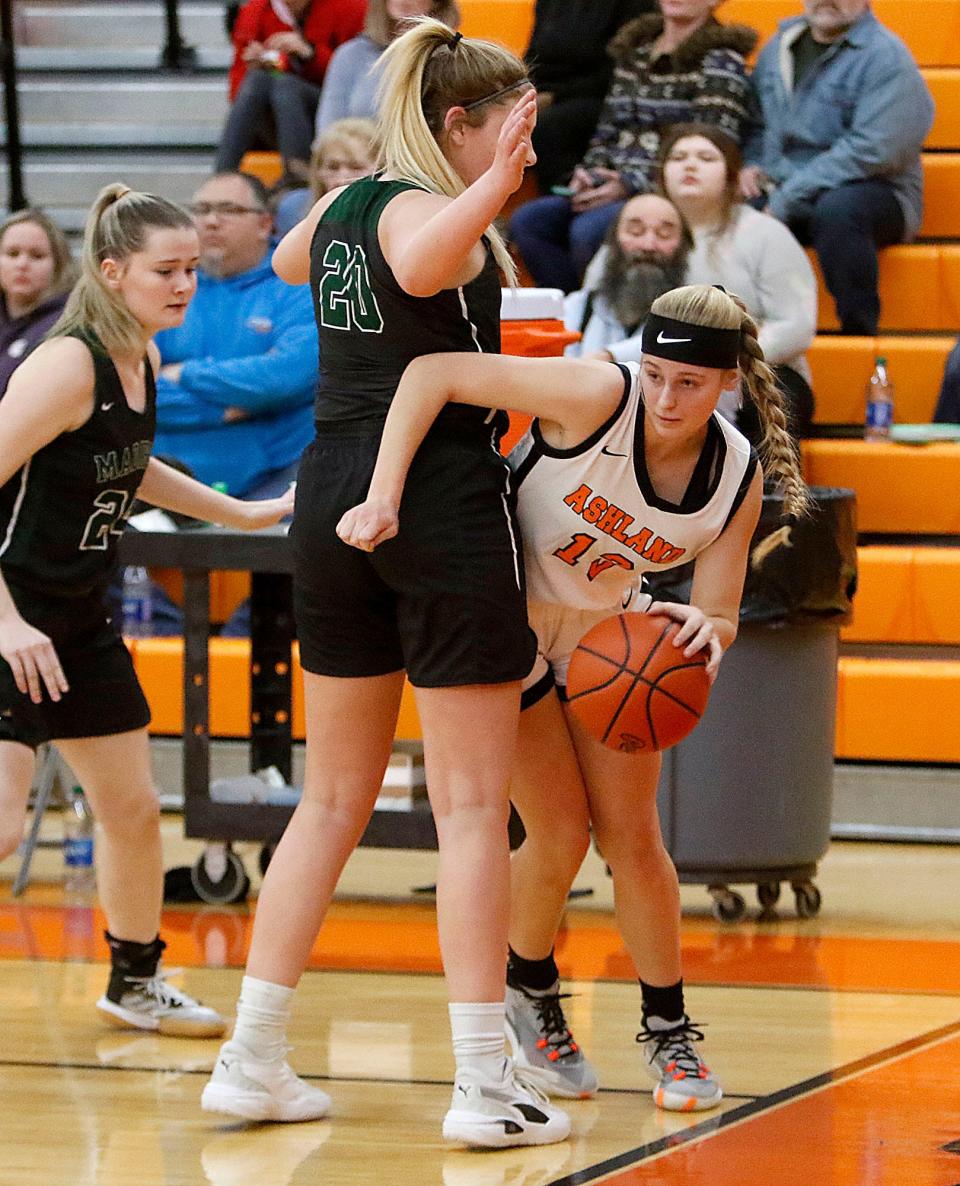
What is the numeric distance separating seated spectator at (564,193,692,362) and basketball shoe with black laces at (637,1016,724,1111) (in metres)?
3.12

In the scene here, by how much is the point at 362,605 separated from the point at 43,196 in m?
6.82

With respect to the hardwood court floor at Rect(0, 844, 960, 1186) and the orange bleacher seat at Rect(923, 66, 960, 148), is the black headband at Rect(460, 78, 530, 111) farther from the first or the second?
the orange bleacher seat at Rect(923, 66, 960, 148)

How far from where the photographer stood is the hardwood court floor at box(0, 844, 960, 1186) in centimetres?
321

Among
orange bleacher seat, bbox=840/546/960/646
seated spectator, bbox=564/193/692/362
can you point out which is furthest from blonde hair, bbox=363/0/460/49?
orange bleacher seat, bbox=840/546/960/646

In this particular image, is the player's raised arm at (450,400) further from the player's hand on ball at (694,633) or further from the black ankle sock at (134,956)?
the black ankle sock at (134,956)

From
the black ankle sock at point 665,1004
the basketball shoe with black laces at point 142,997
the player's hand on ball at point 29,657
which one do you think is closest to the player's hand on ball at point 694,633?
the black ankle sock at point 665,1004

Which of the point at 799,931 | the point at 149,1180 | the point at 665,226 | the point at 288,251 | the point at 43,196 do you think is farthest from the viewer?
the point at 43,196

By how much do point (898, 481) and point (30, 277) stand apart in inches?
112

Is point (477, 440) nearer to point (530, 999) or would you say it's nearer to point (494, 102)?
point (494, 102)

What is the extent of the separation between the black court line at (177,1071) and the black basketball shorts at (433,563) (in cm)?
85

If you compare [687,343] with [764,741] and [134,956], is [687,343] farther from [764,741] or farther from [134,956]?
[764,741]

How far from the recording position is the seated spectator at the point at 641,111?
7.58 metres

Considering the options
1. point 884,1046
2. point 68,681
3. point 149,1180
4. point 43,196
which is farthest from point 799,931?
point 43,196

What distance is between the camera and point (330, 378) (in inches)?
131
